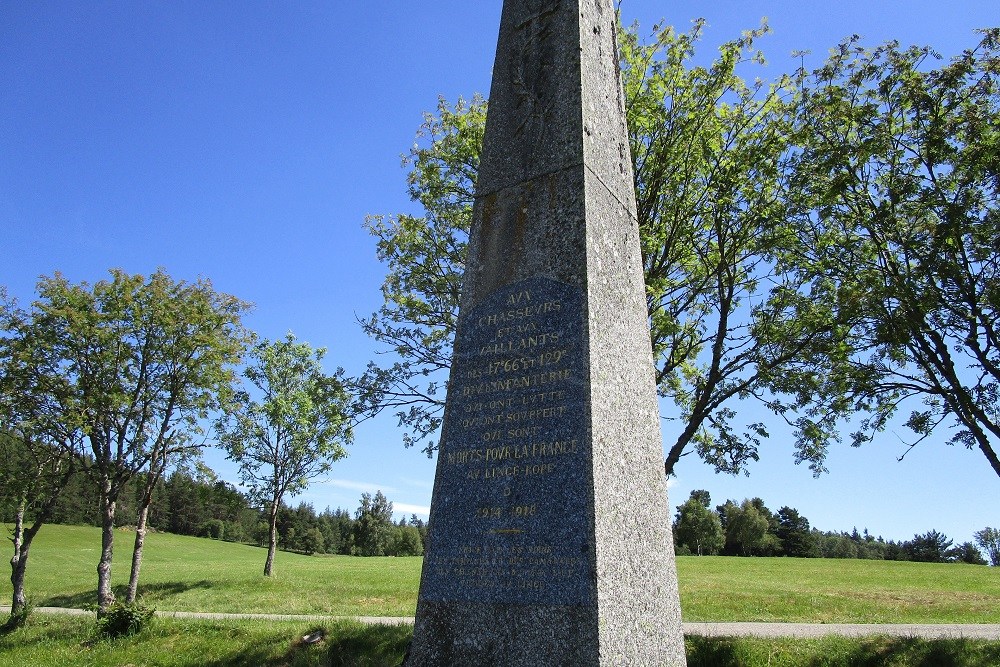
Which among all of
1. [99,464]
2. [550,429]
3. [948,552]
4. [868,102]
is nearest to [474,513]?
[550,429]

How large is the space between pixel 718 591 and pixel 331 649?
1392 centimetres

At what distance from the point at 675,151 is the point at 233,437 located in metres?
25.1

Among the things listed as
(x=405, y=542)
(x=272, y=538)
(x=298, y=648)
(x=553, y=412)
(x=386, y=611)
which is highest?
(x=553, y=412)

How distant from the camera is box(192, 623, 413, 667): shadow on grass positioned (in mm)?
12156

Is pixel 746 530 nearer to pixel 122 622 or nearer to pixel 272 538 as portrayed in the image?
pixel 272 538

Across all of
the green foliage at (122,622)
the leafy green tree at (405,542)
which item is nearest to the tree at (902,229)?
the green foliage at (122,622)

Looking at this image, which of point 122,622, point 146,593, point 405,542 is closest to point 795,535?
point 405,542

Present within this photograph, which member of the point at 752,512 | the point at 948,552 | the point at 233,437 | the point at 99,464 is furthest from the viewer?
the point at 752,512

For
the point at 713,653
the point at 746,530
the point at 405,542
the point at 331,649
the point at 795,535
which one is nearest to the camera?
the point at 713,653

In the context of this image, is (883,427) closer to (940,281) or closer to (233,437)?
(940,281)

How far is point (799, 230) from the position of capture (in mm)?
12844

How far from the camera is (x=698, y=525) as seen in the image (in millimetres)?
60500

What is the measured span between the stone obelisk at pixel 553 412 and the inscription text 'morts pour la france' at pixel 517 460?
1cm

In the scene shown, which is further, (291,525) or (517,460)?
(291,525)
